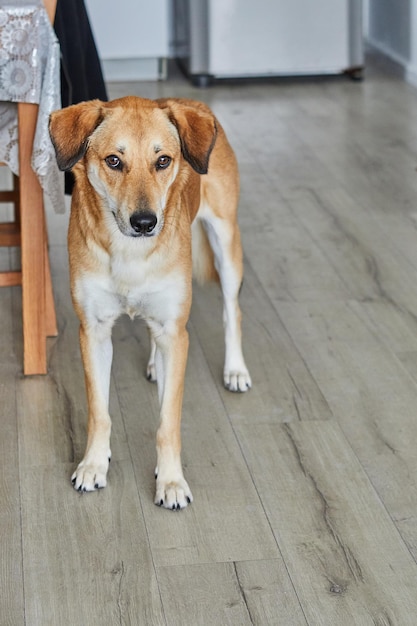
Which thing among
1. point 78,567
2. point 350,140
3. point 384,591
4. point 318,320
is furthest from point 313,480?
point 350,140

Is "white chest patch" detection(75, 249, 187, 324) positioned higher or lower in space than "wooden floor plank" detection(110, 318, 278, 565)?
higher

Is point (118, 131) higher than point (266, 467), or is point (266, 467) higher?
point (118, 131)

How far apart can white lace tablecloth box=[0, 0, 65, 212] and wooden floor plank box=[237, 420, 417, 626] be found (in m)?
0.80

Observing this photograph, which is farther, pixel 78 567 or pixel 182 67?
pixel 182 67

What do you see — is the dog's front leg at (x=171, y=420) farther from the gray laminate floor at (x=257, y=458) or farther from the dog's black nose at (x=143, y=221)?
the dog's black nose at (x=143, y=221)

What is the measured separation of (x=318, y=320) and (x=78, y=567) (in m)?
1.28

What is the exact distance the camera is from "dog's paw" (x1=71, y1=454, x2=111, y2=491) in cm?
209

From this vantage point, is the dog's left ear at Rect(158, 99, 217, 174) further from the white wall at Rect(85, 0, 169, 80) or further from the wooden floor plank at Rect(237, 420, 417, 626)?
the white wall at Rect(85, 0, 169, 80)

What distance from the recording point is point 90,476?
2102 mm

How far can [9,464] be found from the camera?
220 centimetres

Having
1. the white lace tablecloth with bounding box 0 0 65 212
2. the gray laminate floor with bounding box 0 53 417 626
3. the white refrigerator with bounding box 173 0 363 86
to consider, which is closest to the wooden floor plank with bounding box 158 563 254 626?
the gray laminate floor with bounding box 0 53 417 626

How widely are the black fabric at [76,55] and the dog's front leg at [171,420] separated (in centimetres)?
82

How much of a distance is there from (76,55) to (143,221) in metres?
0.91

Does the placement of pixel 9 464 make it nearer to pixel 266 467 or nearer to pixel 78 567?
pixel 78 567
